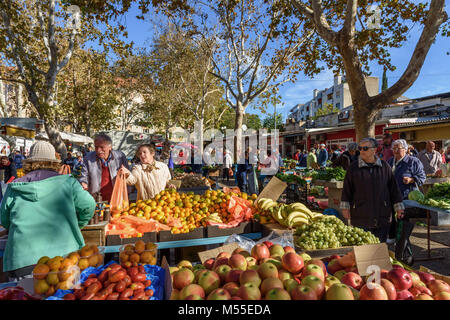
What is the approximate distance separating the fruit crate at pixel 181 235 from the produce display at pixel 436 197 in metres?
3.85

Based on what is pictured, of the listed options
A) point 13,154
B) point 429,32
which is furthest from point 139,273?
point 13,154

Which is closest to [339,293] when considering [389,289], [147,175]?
[389,289]

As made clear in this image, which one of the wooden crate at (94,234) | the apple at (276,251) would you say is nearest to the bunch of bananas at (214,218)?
the wooden crate at (94,234)

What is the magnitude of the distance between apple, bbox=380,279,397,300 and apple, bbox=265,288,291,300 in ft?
1.95

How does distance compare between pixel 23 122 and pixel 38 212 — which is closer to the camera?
pixel 38 212

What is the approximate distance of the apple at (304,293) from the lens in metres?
1.36

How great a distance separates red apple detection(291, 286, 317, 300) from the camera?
136 cm

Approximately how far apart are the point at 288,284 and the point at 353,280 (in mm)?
477

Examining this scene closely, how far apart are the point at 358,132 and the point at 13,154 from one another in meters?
15.7

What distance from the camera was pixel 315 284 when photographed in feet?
4.80

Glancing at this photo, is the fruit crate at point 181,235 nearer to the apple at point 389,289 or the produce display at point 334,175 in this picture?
the apple at point 389,289

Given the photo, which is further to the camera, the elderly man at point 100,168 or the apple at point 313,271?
the elderly man at point 100,168

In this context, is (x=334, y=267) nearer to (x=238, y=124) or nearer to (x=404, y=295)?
(x=404, y=295)
